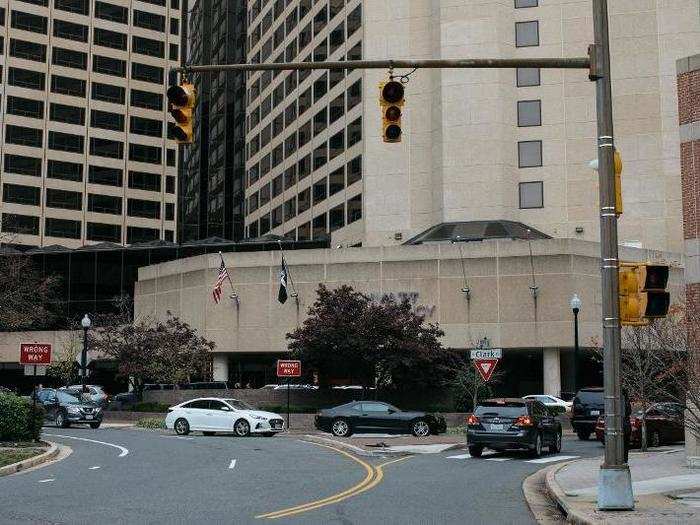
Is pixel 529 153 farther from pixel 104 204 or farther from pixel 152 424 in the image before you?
pixel 104 204

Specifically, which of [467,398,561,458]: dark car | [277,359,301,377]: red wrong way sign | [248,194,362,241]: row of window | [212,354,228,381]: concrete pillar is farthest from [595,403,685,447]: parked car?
[248,194,362,241]: row of window

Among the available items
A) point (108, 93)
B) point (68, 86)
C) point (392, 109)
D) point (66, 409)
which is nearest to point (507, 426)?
point (392, 109)

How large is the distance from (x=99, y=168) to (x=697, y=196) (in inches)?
3459

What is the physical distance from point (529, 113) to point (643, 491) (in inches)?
1995

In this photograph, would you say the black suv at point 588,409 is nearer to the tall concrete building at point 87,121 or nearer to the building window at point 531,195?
the building window at point 531,195

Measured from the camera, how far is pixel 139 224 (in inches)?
4235

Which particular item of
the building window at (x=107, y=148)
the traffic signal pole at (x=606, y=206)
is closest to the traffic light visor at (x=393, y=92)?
the traffic signal pole at (x=606, y=206)

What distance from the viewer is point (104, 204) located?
106 meters

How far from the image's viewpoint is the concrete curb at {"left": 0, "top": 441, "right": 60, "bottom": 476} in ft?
74.5

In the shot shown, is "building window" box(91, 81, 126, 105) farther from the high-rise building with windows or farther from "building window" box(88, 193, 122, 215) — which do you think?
"building window" box(88, 193, 122, 215)

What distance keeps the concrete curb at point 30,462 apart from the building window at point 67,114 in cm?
8041

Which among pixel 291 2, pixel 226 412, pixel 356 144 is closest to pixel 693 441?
pixel 226 412

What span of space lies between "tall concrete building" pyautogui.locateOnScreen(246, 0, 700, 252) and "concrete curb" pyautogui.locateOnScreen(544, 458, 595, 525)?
4376 centimetres

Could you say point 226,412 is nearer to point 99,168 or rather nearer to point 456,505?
point 456,505
